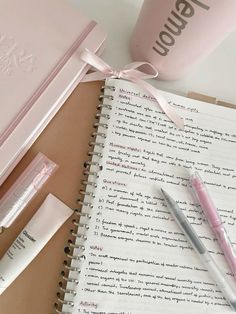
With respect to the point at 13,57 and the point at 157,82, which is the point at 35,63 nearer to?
the point at 13,57

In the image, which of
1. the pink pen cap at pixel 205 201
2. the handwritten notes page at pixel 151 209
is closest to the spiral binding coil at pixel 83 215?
the handwritten notes page at pixel 151 209

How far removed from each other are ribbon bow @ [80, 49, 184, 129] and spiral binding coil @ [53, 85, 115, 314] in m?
0.02

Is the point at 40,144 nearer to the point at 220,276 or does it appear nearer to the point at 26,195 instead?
the point at 26,195

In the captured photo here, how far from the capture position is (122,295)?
523 mm

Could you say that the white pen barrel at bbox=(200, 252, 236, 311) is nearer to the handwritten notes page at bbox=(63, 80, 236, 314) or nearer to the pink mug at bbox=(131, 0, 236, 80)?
the handwritten notes page at bbox=(63, 80, 236, 314)

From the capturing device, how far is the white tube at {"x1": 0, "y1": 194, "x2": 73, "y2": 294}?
51 centimetres

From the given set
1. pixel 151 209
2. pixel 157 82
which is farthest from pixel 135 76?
pixel 151 209

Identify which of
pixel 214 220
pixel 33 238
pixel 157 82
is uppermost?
pixel 157 82

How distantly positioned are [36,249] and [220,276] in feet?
0.67

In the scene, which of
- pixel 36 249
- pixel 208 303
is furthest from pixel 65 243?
pixel 208 303

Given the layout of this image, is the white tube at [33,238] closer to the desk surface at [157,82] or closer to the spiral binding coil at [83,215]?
the spiral binding coil at [83,215]

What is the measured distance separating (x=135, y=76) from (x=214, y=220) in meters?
0.19

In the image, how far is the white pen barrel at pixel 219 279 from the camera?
54 cm

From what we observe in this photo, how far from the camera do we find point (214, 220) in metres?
0.55
